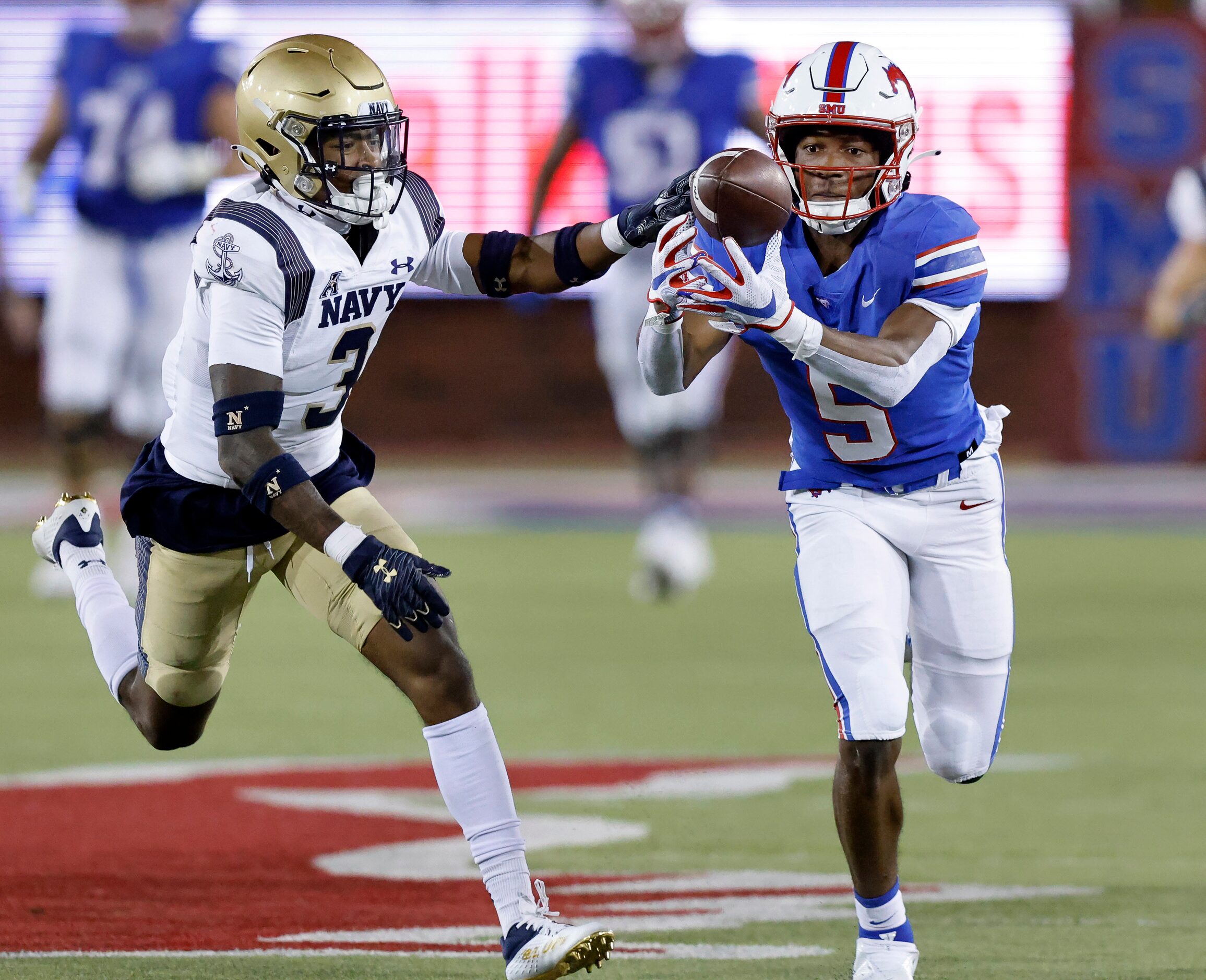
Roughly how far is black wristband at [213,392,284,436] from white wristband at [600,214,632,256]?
787mm

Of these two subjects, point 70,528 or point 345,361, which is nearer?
point 345,361

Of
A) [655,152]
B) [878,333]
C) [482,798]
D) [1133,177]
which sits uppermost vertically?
[878,333]

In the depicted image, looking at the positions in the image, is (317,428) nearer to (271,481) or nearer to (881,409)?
(271,481)

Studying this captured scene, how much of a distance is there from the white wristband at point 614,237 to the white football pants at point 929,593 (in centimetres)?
58

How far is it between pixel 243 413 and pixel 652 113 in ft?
19.1

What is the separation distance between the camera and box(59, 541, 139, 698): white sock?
4.45 metres

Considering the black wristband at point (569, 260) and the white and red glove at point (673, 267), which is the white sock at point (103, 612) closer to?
the black wristband at point (569, 260)

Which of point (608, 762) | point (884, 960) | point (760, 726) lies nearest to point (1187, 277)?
point (760, 726)

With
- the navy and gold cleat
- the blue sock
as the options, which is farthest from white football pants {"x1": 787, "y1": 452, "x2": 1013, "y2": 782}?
the navy and gold cleat

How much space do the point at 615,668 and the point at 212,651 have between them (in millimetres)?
3266

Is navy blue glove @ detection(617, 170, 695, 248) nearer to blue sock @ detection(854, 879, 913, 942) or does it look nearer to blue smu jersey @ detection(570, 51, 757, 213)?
blue sock @ detection(854, 879, 913, 942)

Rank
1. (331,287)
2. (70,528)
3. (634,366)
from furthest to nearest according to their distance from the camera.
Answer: (634,366) < (70,528) < (331,287)

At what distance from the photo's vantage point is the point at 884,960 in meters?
3.43

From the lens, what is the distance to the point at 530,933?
3.38 m
